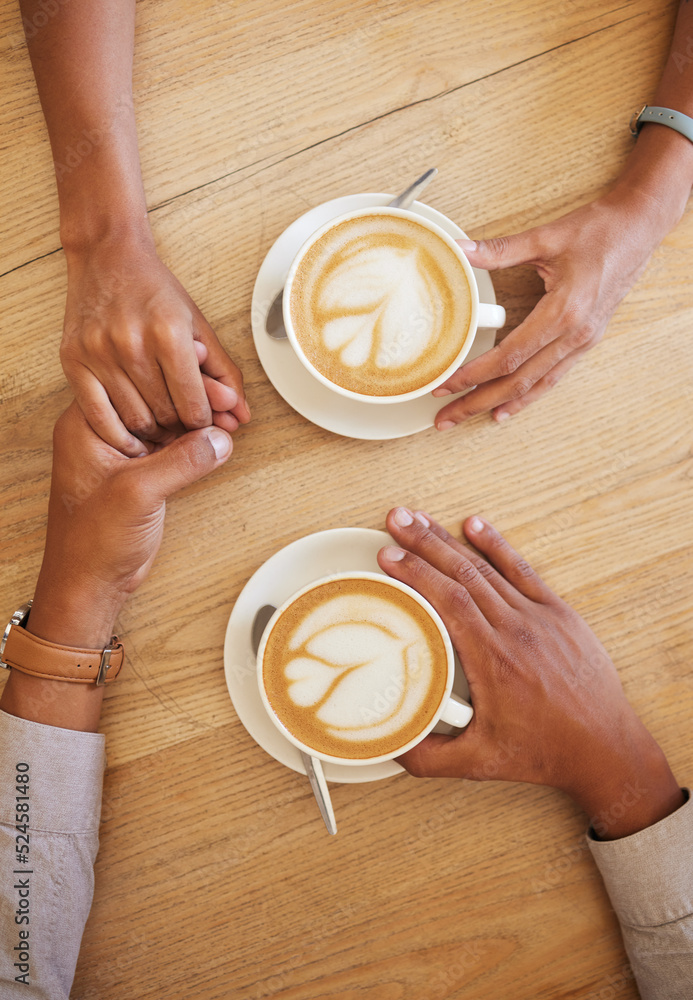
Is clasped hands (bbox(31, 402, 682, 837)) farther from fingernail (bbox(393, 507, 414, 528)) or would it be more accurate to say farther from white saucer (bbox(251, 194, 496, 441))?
white saucer (bbox(251, 194, 496, 441))

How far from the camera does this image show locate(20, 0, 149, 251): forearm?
3.28ft

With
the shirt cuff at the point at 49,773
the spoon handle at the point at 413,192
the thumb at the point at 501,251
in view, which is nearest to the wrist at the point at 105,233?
the spoon handle at the point at 413,192

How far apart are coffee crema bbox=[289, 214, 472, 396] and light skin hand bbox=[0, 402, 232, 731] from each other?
9.0 inches

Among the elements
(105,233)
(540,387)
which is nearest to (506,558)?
(540,387)

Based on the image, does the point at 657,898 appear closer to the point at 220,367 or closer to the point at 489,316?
the point at 489,316

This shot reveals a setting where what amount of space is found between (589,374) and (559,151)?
0.39 meters

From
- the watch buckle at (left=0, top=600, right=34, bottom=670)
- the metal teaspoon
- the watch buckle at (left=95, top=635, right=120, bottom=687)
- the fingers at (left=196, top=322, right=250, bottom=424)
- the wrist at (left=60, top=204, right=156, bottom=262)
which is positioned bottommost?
the metal teaspoon

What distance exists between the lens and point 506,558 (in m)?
1.12

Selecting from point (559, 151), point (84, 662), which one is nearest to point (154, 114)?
point (559, 151)

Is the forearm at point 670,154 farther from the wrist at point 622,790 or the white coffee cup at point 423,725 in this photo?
the wrist at point 622,790

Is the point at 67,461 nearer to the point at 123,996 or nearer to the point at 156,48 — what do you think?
the point at 156,48

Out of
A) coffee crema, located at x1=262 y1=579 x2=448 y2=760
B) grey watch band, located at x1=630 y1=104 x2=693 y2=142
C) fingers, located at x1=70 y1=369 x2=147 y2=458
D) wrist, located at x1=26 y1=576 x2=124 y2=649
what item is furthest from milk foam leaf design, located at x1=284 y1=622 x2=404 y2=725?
grey watch band, located at x1=630 y1=104 x2=693 y2=142

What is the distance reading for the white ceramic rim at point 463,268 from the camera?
963mm

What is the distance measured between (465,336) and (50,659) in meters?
0.82
